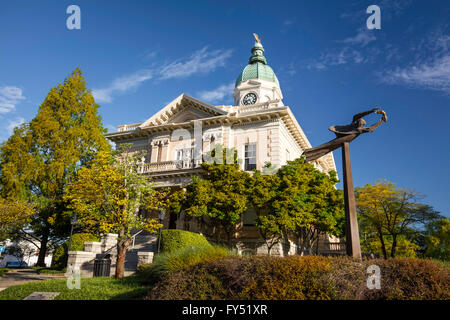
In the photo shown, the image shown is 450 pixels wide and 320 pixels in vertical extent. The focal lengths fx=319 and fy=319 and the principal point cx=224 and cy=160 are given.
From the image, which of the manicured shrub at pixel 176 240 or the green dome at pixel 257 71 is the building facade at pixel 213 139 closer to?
the manicured shrub at pixel 176 240

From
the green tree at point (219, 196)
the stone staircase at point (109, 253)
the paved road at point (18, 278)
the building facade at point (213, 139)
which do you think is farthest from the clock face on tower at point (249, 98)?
the paved road at point (18, 278)

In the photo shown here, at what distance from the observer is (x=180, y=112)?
98.0ft

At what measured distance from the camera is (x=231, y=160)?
24109 millimetres

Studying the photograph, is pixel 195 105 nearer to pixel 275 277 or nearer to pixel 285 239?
pixel 285 239

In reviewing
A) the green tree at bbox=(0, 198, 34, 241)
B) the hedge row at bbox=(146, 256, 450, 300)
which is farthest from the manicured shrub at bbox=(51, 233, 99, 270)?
the hedge row at bbox=(146, 256, 450, 300)

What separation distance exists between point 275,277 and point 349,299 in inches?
66.8

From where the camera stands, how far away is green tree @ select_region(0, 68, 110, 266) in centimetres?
2473

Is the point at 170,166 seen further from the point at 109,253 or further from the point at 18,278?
the point at 18,278

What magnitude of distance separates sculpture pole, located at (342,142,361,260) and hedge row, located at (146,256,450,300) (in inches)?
49.5

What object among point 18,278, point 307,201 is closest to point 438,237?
point 307,201

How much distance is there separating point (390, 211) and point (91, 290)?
2443 centimetres

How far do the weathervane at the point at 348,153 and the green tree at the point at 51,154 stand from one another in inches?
716

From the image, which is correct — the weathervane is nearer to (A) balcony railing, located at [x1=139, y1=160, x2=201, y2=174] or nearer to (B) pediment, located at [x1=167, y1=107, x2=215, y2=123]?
(A) balcony railing, located at [x1=139, y1=160, x2=201, y2=174]
